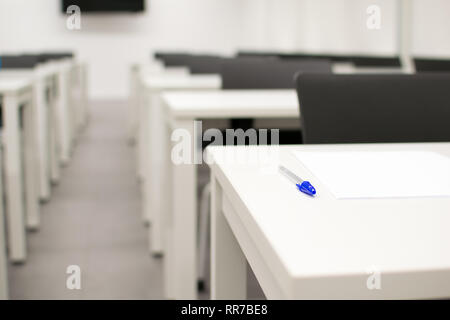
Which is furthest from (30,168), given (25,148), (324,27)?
(324,27)

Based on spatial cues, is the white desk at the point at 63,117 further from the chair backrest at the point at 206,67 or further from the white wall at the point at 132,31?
the white wall at the point at 132,31

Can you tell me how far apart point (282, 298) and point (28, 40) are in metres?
9.95

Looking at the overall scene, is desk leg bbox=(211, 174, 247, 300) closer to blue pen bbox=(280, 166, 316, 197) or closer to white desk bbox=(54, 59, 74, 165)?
blue pen bbox=(280, 166, 316, 197)

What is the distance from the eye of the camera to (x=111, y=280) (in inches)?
89.9

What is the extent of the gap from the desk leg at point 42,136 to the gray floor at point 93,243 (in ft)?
0.36

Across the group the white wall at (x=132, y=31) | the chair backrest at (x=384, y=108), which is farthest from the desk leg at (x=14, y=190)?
the white wall at (x=132, y=31)

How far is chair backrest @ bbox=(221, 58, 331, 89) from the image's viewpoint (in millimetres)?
2365

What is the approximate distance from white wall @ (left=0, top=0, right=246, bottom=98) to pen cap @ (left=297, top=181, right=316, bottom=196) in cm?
950

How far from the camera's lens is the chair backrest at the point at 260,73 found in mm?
2365

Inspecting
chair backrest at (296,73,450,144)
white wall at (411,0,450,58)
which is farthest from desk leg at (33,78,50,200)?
white wall at (411,0,450,58)

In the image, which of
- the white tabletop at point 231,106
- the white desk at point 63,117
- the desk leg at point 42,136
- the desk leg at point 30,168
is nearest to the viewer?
the white tabletop at point 231,106

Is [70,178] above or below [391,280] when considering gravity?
below

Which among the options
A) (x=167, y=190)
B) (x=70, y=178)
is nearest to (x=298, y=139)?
(x=167, y=190)
